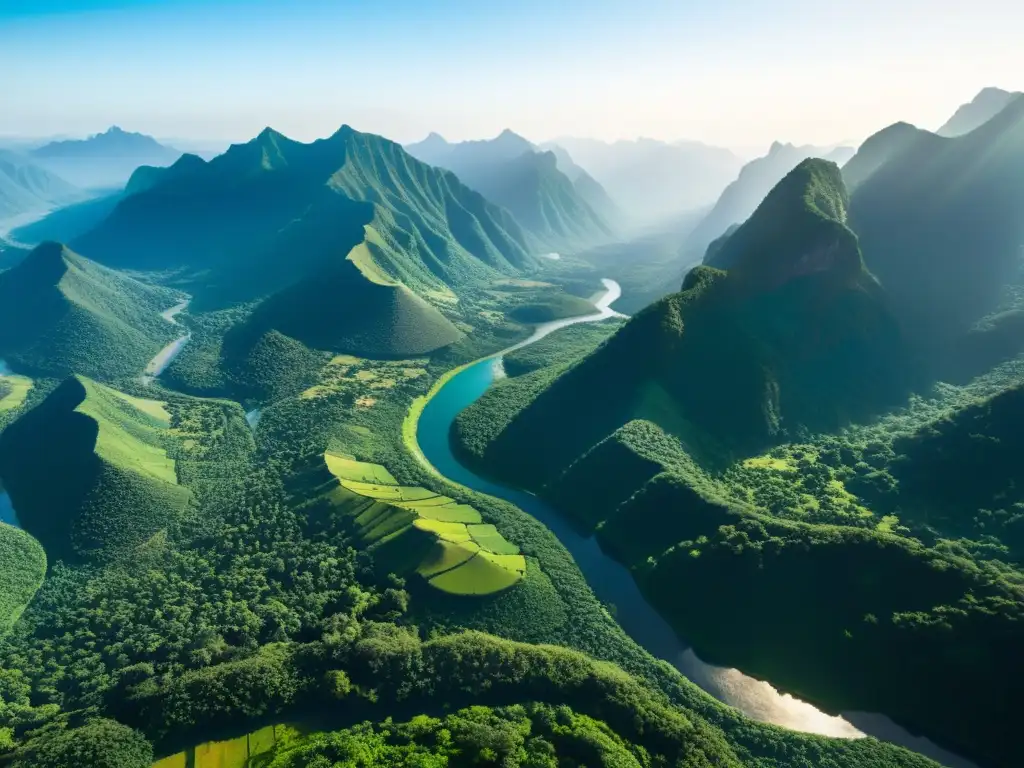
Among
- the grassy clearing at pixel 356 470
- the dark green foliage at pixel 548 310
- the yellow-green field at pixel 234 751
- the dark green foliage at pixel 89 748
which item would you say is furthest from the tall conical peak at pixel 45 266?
the yellow-green field at pixel 234 751

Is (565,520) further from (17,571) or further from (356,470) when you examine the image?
(17,571)

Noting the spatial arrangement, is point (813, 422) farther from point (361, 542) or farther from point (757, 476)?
point (361, 542)

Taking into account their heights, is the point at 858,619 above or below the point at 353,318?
below

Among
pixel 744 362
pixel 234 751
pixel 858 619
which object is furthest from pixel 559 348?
pixel 234 751

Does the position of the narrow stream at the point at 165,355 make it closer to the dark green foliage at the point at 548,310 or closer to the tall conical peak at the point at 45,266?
the tall conical peak at the point at 45,266

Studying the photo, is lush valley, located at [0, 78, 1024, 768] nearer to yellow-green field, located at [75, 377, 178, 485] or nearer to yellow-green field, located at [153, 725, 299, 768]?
yellow-green field, located at [153, 725, 299, 768]

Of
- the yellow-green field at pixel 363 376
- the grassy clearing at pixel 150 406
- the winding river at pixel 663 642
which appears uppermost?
the yellow-green field at pixel 363 376
